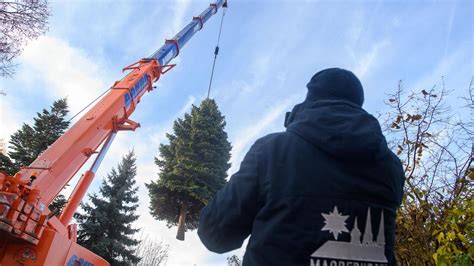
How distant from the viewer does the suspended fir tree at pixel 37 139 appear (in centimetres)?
1839

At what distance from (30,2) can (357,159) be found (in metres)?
8.31

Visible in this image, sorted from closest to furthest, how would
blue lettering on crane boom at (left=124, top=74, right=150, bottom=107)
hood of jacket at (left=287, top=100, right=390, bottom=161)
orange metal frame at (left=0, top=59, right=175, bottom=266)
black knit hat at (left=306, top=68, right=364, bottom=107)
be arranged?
1. hood of jacket at (left=287, top=100, right=390, bottom=161)
2. black knit hat at (left=306, top=68, right=364, bottom=107)
3. orange metal frame at (left=0, top=59, right=175, bottom=266)
4. blue lettering on crane boom at (left=124, top=74, right=150, bottom=107)

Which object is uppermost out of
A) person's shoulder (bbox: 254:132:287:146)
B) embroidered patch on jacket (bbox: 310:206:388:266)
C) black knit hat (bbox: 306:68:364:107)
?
black knit hat (bbox: 306:68:364:107)

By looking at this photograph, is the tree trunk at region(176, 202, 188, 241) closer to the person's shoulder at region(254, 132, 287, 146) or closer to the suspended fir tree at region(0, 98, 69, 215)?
the suspended fir tree at region(0, 98, 69, 215)

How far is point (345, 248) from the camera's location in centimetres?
143

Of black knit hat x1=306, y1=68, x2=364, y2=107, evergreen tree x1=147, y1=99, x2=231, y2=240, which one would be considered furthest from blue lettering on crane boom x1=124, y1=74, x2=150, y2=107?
evergreen tree x1=147, y1=99, x2=231, y2=240

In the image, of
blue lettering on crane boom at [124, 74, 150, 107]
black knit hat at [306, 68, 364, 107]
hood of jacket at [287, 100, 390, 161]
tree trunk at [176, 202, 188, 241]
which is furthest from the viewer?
tree trunk at [176, 202, 188, 241]

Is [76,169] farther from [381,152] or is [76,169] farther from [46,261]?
[381,152]

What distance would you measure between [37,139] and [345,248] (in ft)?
72.1

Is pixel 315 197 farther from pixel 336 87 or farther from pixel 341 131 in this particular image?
pixel 336 87

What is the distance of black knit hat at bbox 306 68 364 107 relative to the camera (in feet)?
5.89

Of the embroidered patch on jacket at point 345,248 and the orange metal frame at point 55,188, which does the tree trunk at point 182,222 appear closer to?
the orange metal frame at point 55,188

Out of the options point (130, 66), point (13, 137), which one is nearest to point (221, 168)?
point (130, 66)

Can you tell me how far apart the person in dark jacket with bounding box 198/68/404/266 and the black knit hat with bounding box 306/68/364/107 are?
9 centimetres
